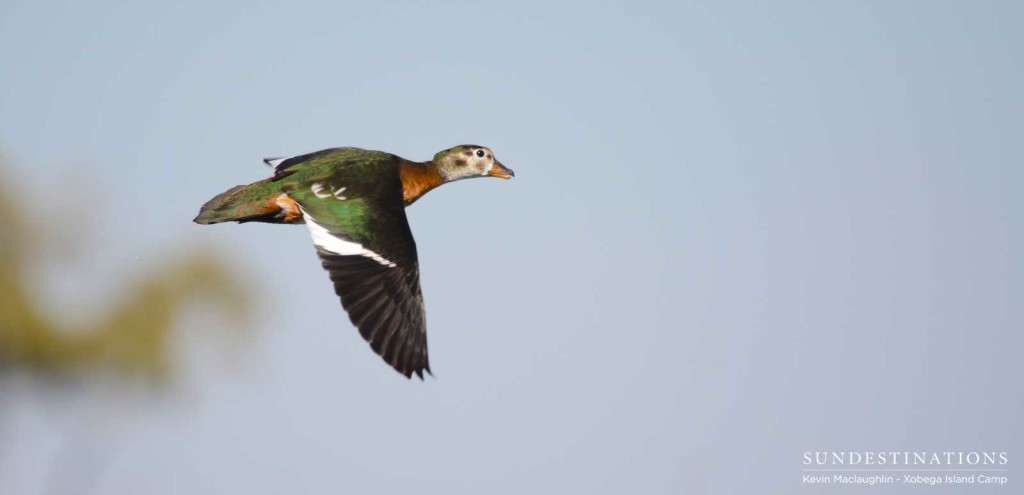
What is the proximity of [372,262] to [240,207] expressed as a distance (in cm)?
160

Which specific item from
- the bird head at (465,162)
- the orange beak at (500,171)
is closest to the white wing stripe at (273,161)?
the bird head at (465,162)

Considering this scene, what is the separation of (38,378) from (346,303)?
11.4m

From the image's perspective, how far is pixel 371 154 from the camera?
13.1 m

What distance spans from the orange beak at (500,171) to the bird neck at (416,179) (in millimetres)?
882

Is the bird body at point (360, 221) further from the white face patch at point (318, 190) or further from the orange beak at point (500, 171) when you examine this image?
the orange beak at point (500, 171)

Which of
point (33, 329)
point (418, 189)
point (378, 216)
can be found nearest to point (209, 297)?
point (33, 329)

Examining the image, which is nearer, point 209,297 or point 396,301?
point 396,301

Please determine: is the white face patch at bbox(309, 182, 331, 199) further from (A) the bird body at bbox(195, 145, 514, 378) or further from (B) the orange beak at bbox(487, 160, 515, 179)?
(B) the orange beak at bbox(487, 160, 515, 179)

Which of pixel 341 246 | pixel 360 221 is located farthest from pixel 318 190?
pixel 341 246

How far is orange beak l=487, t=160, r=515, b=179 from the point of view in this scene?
48.7 feet

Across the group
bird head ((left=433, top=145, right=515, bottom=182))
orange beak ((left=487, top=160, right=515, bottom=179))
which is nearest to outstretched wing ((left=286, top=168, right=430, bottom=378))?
bird head ((left=433, top=145, right=515, bottom=182))

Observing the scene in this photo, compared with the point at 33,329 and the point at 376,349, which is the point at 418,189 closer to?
the point at 376,349

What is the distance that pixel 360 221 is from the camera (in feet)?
38.1

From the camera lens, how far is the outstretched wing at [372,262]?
432 inches
